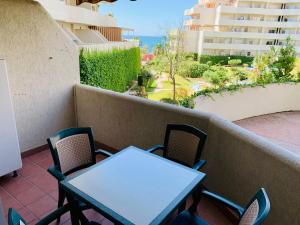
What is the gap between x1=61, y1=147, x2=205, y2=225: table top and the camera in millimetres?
1568

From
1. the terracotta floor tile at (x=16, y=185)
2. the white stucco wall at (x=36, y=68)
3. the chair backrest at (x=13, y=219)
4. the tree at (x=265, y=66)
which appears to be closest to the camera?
the chair backrest at (x=13, y=219)

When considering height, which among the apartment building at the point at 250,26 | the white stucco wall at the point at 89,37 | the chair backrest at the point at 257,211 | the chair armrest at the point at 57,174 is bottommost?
the chair armrest at the point at 57,174

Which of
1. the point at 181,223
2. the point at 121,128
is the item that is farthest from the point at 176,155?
the point at 121,128

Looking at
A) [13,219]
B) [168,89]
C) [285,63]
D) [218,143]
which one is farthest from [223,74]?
[13,219]

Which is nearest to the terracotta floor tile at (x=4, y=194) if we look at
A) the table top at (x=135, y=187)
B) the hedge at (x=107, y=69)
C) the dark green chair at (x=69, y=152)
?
the dark green chair at (x=69, y=152)

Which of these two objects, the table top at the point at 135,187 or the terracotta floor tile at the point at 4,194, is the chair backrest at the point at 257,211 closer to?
the table top at the point at 135,187

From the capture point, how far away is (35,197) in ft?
9.66

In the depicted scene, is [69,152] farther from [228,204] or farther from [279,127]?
[279,127]

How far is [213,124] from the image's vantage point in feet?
9.28

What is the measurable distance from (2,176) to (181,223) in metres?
2.81

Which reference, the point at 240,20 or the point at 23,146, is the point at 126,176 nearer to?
the point at 23,146

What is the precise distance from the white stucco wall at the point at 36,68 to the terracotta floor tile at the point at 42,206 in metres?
1.36

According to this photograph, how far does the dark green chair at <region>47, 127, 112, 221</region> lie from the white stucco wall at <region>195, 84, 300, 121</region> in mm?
5773

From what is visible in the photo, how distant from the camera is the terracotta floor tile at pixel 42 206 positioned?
269 cm
